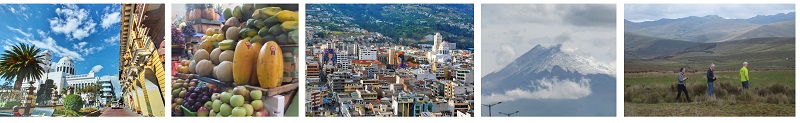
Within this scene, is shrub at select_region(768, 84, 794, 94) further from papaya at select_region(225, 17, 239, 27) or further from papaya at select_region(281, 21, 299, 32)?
papaya at select_region(225, 17, 239, 27)

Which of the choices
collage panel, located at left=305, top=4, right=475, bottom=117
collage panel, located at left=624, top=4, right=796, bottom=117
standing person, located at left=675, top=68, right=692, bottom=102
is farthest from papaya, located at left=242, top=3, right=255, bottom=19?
standing person, located at left=675, top=68, right=692, bottom=102

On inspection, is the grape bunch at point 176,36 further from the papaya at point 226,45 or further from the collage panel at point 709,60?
the collage panel at point 709,60

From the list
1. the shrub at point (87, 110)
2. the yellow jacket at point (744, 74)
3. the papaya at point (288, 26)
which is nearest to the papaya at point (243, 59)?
the papaya at point (288, 26)

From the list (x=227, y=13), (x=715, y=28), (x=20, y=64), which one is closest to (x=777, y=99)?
(x=715, y=28)

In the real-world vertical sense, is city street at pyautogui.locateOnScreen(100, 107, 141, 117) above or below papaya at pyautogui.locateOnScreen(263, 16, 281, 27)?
below

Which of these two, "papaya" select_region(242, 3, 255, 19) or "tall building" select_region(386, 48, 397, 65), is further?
"tall building" select_region(386, 48, 397, 65)

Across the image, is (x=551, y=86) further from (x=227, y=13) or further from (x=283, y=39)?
(x=227, y=13)
